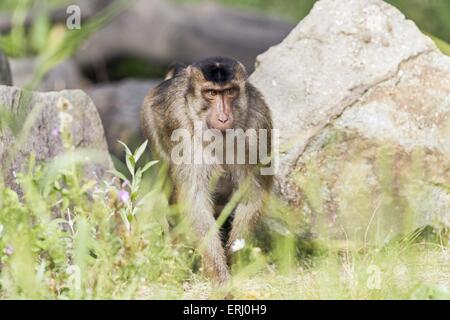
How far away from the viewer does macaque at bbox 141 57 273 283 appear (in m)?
6.34

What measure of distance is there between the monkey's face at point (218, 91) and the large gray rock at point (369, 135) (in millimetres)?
577

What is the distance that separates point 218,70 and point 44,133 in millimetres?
1367

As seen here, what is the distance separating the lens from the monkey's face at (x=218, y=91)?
631 cm

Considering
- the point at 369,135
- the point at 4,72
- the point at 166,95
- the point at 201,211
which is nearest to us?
the point at 201,211

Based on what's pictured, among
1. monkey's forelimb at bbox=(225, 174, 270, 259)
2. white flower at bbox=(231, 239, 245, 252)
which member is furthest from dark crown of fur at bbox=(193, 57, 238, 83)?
white flower at bbox=(231, 239, 245, 252)

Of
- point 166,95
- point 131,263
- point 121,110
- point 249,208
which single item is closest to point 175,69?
point 166,95

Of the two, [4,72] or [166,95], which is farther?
[4,72]

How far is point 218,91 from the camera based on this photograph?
6375 mm

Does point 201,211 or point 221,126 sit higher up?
point 221,126

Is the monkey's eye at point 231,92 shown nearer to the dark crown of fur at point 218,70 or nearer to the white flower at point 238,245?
the dark crown of fur at point 218,70

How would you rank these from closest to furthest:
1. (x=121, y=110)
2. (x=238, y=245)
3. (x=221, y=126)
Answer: (x=238, y=245) → (x=221, y=126) → (x=121, y=110)

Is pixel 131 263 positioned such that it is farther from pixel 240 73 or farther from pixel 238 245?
pixel 240 73
